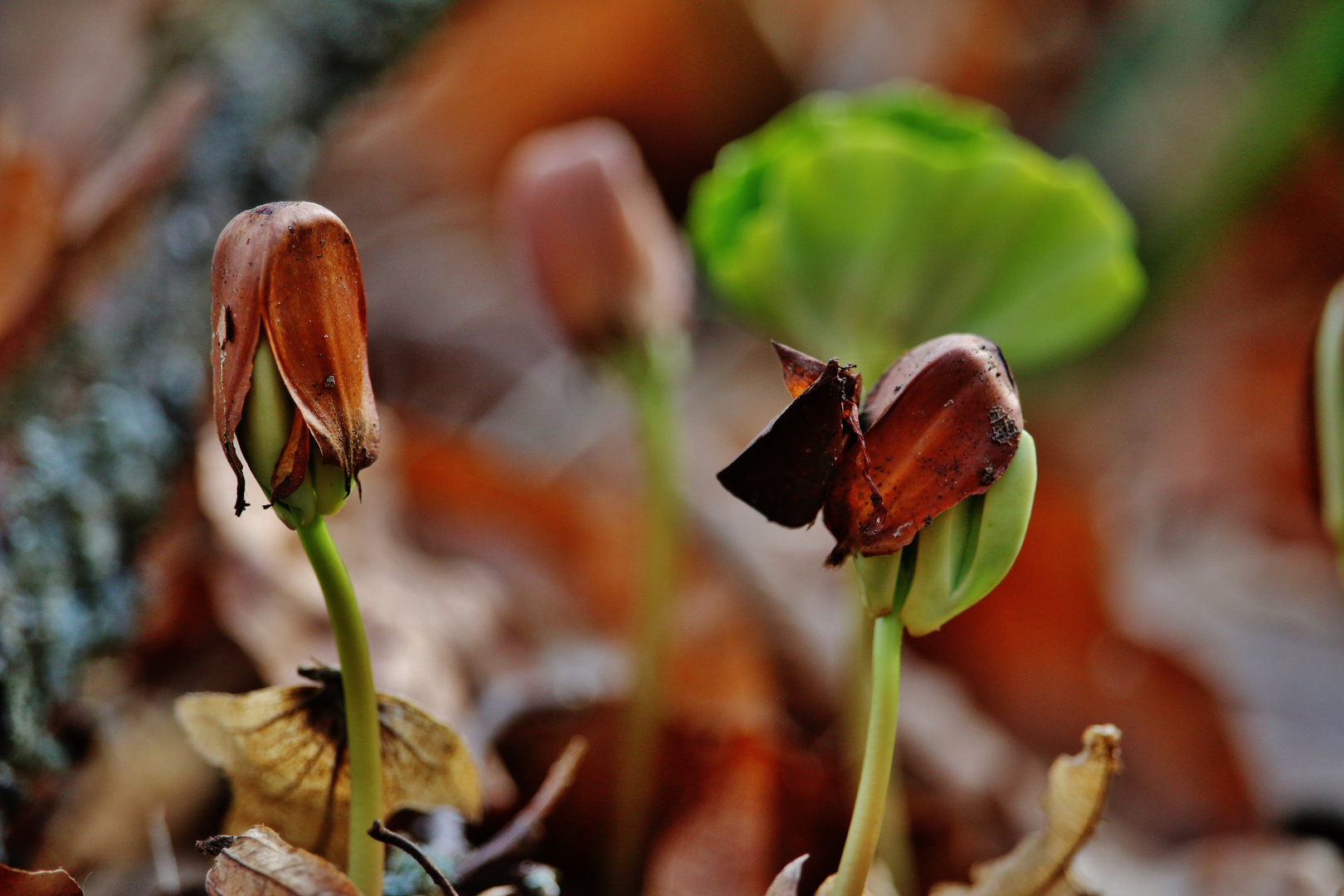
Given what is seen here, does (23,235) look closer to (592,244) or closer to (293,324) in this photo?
(592,244)

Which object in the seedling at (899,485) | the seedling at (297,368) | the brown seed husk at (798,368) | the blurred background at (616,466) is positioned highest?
the seedling at (297,368)

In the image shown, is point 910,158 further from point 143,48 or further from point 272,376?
point 143,48

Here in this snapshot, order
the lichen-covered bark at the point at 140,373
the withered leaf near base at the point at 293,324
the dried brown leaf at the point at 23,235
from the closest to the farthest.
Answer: the withered leaf near base at the point at 293,324 < the lichen-covered bark at the point at 140,373 < the dried brown leaf at the point at 23,235

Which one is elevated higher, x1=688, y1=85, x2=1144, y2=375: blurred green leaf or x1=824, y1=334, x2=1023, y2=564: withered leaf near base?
x1=824, y1=334, x2=1023, y2=564: withered leaf near base

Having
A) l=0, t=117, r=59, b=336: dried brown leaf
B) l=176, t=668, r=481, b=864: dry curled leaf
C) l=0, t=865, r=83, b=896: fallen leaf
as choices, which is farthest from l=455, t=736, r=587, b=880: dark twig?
l=0, t=117, r=59, b=336: dried brown leaf

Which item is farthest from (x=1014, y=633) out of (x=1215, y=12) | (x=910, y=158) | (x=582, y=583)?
(x=1215, y=12)

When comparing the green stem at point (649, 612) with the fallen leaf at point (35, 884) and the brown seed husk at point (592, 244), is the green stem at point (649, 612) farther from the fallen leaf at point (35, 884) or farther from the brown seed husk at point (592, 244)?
the fallen leaf at point (35, 884)

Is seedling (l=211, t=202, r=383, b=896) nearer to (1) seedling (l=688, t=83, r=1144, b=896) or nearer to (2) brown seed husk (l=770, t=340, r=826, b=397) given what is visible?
(2) brown seed husk (l=770, t=340, r=826, b=397)

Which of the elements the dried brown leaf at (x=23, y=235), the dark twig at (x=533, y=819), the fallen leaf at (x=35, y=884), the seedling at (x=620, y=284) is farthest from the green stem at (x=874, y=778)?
the dried brown leaf at (x=23, y=235)
